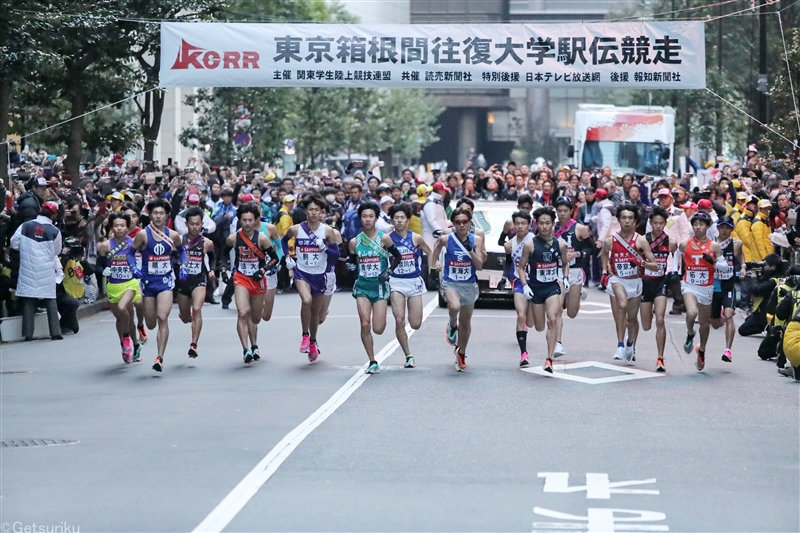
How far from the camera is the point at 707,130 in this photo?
50844mm

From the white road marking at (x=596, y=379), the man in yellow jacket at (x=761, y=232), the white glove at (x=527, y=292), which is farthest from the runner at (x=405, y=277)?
the man in yellow jacket at (x=761, y=232)

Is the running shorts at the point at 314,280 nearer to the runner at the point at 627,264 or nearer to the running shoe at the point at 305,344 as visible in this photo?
the running shoe at the point at 305,344

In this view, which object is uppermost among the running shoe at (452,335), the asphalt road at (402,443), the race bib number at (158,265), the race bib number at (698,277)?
the race bib number at (158,265)

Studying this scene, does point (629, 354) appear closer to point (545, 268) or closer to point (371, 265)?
point (545, 268)

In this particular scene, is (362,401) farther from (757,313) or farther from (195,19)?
(195,19)

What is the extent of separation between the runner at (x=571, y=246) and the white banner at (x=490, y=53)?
26.0 ft

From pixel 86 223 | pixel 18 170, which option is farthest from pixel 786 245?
pixel 18 170

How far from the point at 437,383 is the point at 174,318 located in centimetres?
889

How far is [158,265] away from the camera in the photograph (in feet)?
51.2

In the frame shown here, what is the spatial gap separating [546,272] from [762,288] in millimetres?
3849

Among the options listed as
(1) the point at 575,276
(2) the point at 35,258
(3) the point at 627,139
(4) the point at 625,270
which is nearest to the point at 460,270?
(4) the point at 625,270

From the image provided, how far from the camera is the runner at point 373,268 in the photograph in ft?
49.6

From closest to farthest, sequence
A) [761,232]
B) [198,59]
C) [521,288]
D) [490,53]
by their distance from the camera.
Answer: [521,288], [761,232], [490,53], [198,59]

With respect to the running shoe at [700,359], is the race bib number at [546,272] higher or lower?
higher
